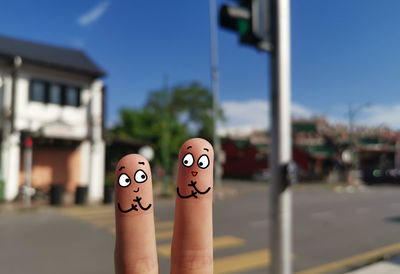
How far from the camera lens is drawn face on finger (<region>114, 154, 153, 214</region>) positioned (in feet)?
7.62

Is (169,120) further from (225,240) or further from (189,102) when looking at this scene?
(225,240)

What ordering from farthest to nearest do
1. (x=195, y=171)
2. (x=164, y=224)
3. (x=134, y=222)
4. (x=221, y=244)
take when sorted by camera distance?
(x=164, y=224) < (x=221, y=244) < (x=195, y=171) < (x=134, y=222)

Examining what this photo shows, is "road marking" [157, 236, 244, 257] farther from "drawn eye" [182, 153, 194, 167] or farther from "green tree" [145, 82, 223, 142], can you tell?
"green tree" [145, 82, 223, 142]

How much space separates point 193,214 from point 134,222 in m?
0.47

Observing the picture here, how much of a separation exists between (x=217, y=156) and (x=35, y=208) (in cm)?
1063

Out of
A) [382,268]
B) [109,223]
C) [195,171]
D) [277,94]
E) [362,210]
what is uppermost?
[277,94]

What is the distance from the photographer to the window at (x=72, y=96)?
1664 cm

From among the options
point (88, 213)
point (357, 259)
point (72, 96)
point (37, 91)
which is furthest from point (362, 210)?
point (37, 91)

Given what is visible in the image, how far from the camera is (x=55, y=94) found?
53.6ft

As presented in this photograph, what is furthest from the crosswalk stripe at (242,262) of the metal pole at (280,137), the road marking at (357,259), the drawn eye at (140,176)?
the drawn eye at (140,176)

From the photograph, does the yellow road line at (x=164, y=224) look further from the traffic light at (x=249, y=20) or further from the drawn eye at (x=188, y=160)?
the traffic light at (x=249, y=20)

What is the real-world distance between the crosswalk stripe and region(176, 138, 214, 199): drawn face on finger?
3.40m

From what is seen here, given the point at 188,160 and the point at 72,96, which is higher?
the point at 72,96

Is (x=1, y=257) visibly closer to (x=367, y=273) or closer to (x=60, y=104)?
(x=367, y=273)
